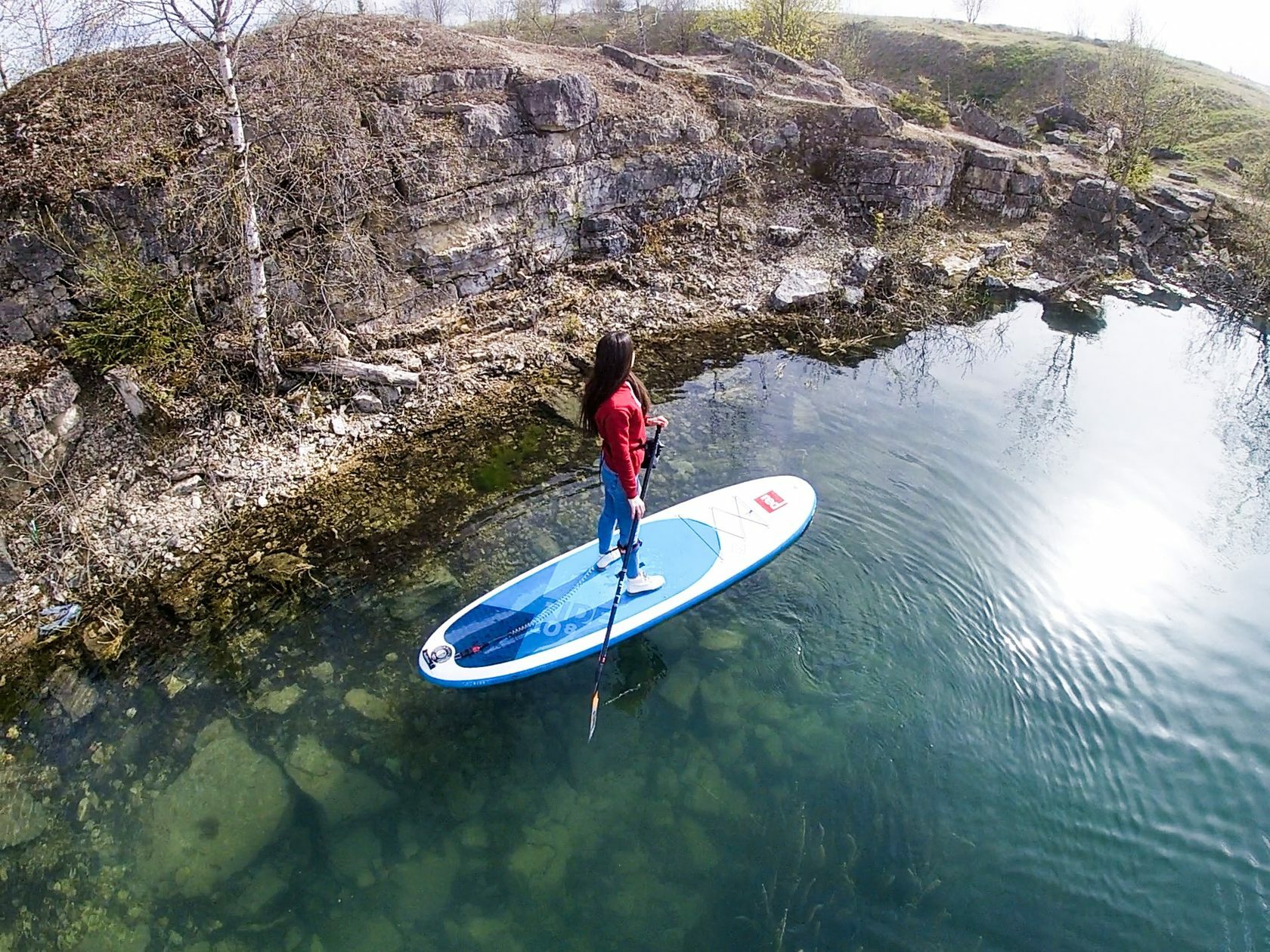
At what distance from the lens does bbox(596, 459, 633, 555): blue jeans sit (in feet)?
21.1

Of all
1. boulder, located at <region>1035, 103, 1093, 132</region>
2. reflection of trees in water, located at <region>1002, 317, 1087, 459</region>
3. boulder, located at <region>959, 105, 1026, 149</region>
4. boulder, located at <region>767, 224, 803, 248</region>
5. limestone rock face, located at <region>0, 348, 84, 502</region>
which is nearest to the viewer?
limestone rock face, located at <region>0, 348, 84, 502</region>

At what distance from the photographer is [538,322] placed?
501 inches

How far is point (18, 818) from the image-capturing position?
5293mm

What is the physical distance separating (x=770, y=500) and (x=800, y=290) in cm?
784

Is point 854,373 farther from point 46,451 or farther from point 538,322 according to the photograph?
point 46,451

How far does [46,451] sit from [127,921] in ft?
18.9

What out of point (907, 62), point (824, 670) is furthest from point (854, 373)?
point (907, 62)

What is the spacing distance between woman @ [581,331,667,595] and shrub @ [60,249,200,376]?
6906mm

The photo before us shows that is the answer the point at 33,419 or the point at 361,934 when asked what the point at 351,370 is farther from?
the point at 361,934

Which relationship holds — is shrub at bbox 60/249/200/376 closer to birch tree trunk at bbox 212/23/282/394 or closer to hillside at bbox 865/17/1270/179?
birch tree trunk at bbox 212/23/282/394

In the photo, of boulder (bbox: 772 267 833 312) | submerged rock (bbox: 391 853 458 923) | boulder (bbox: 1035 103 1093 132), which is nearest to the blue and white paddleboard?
submerged rock (bbox: 391 853 458 923)

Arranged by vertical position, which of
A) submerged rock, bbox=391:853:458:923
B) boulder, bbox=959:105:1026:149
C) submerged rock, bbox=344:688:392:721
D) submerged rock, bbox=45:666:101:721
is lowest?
submerged rock, bbox=391:853:458:923

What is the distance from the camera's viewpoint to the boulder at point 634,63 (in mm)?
18109

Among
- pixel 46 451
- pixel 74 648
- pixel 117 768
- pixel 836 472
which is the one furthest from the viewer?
pixel 836 472
